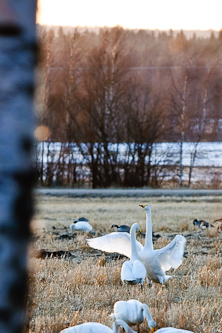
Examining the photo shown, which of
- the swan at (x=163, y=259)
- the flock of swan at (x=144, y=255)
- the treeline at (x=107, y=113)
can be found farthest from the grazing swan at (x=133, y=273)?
the treeline at (x=107, y=113)

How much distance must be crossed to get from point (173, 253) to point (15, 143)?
16.2 feet

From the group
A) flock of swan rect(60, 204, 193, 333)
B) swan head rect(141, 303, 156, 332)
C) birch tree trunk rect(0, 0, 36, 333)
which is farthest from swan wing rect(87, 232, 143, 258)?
birch tree trunk rect(0, 0, 36, 333)

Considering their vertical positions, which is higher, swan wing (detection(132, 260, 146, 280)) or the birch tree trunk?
the birch tree trunk

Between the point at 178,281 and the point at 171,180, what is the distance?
22.7 metres

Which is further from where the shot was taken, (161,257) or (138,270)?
(161,257)

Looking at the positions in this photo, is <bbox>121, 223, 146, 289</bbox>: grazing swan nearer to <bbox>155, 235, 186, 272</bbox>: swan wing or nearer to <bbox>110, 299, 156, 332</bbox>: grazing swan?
<bbox>155, 235, 186, 272</bbox>: swan wing

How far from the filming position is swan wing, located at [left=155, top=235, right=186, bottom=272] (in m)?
5.60

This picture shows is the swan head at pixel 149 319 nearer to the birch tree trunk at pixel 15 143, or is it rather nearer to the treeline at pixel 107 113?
the birch tree trunk at pixel 15 143

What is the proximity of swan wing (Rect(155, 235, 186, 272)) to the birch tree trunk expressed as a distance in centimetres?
478

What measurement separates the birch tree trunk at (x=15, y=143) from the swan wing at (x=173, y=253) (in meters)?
4.78

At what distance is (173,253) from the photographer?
18.5 ft

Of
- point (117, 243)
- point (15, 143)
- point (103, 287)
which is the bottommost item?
point (103, 287)

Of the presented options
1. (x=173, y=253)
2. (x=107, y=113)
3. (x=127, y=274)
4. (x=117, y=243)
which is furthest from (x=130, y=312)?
(x=107, y=113)

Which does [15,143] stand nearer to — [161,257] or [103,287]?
[103,287]
